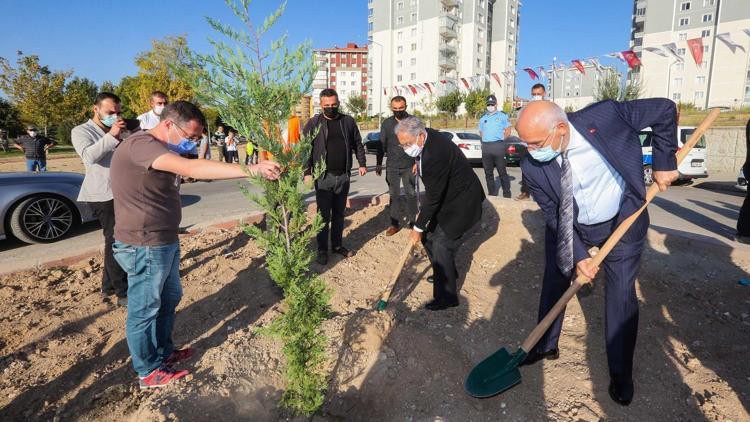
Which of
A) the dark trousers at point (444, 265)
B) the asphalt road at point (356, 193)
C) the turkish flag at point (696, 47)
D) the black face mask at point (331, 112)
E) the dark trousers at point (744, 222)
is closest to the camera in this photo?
the dark trousers at point (444, 265)

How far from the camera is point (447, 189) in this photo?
3668mm

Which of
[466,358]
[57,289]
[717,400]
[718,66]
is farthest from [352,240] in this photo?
[718,66]

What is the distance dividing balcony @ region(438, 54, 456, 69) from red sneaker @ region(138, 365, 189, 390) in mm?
53571

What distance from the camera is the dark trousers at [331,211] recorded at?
4633mm

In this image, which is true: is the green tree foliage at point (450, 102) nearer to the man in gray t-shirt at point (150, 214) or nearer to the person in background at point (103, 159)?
the person in background at point (103, 159)

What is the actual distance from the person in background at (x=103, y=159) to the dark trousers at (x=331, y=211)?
1912mm

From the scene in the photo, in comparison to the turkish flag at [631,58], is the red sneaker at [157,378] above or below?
below

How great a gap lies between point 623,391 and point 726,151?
15.5 metres

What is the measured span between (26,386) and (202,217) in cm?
466

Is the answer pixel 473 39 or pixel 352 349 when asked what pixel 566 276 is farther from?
pixel 473 39

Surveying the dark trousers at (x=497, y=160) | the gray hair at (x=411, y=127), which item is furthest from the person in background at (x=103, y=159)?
the dark trousers at (x=497, y=160)

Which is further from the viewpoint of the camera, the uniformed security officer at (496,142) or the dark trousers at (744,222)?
the uniformed security officer at (496,142)

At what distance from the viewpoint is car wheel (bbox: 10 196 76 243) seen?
556cm

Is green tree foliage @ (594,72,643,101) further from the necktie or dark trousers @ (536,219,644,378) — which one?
the necktie
